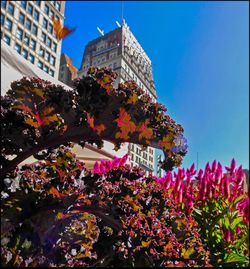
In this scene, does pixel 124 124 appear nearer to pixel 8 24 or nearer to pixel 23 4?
pixel 8 24

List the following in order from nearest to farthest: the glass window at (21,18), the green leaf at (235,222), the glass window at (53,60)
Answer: the green leaf at (235,222), the glass window at (21,18), the glass window at (53,60)

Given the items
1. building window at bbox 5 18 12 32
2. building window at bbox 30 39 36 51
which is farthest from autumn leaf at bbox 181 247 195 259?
building window at bbox 30 39 36 51

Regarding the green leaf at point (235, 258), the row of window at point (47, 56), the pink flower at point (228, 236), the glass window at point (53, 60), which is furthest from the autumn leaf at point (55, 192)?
the glass window at point (53, 60)

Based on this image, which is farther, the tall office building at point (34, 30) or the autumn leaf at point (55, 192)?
the tall office building at point (34, 30)

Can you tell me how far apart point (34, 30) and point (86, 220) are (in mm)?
52188

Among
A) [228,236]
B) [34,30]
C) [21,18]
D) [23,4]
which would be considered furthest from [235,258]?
[34,30]

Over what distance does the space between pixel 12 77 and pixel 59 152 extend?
8.36 feet

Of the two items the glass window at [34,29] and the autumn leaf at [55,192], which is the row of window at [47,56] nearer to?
the glass window at [34,29]

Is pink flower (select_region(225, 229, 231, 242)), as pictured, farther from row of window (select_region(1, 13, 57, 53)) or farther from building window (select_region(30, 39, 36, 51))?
building window (select_region(30, 39, 36, 51))

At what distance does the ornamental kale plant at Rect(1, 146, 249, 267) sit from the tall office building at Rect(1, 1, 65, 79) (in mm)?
42802

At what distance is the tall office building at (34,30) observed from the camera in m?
44.9

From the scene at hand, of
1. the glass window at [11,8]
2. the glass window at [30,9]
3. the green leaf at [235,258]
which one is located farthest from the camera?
the glass window at [30,9]

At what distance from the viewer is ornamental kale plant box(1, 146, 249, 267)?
123 cm

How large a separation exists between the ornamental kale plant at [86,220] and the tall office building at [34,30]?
42.8 meters
